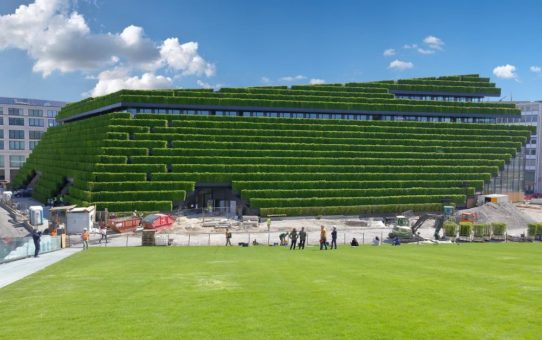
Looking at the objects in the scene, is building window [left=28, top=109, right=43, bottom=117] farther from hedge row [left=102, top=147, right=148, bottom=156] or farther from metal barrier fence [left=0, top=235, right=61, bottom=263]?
metal barrier fence [left=0, top=235, right=61, bottom=263]

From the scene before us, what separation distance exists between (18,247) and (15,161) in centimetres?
10873

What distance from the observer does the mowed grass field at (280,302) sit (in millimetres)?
11312

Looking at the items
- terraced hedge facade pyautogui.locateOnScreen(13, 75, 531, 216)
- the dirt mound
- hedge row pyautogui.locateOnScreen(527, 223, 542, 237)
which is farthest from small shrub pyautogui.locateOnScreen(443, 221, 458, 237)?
terraced hedge facade pyautogui.locateOnScreen(13, 75, 531, 216)

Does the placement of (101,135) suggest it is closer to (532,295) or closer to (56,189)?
(56,189)

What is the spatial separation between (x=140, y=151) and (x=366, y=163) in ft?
131

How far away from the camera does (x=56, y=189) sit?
69.9 metres

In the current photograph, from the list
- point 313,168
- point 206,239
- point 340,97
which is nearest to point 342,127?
point 340,97

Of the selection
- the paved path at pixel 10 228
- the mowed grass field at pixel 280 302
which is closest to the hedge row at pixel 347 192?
the paved path at pixel 10 228

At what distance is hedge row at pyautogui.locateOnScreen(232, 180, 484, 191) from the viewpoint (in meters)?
66.2

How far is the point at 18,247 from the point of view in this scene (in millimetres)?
27484

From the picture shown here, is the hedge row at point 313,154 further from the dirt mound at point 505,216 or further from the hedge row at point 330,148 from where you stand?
the dirt mound at point 505,216

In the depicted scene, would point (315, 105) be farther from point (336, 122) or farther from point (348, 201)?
point (348, 201)

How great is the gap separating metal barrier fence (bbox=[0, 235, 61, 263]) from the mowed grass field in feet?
23.5

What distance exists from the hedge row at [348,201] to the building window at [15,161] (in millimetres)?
90424
